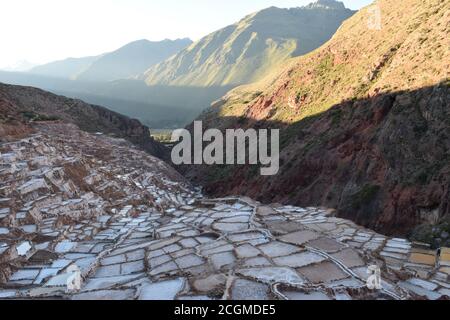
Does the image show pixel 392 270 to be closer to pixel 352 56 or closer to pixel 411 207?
pixel 411 207

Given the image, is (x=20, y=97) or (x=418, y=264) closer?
(x=418, y=264)

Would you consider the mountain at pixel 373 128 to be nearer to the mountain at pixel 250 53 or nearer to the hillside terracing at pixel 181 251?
the hillside terracing at pixel 181 251

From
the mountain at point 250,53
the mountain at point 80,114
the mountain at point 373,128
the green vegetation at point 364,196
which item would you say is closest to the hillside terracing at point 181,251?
the green vegetation at point 364,196

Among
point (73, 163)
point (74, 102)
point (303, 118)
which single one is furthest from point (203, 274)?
point (74, 102)

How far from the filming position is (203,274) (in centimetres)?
690

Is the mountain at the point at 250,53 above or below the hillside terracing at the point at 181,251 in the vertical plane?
above

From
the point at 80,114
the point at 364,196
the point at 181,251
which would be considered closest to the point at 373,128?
the point at 364,196

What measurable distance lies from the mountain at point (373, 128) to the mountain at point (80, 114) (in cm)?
1477

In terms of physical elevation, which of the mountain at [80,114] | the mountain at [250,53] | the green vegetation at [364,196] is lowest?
the green vegetation at [364,196]

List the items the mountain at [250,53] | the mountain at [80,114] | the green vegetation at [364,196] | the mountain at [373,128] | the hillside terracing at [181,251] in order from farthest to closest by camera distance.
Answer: the mountain at [250,53] < the mountain at [80,114] < the green vegetation at [364,196] < the mountain at [373,128] < the hillside terracing at [181,251]

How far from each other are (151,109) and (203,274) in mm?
147901

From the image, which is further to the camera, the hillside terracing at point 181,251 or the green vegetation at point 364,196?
the green vegetation at point 364,196

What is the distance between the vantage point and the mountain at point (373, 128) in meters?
14.7

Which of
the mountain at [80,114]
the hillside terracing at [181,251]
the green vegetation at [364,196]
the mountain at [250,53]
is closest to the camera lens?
the hillside terracing at [181,251]
